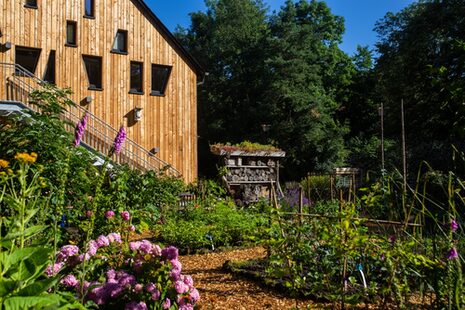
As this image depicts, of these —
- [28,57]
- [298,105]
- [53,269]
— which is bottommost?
[53,269]

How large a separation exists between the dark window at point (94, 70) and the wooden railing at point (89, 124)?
134 cm

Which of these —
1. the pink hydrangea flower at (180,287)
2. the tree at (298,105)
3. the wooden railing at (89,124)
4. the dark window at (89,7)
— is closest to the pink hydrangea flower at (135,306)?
the pink hydrangea flower at (180,287)

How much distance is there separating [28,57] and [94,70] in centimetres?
215

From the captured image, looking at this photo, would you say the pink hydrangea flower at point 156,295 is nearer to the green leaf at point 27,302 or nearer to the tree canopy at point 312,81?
the green leaf at point 27,302

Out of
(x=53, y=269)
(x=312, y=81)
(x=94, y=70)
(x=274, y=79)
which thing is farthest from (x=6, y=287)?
(x=312, y=81)

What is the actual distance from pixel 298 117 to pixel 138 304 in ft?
85.3

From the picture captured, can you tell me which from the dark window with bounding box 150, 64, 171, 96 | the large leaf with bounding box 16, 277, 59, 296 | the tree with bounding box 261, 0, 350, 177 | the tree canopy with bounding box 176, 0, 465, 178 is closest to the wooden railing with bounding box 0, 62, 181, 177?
the dark window with bounding box 150, 64, 171, 96

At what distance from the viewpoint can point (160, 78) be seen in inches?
696

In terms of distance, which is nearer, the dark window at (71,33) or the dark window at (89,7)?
the dark window at (71,33)

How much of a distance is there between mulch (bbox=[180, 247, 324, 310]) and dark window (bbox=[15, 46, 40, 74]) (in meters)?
11.3

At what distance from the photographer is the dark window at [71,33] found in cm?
1608

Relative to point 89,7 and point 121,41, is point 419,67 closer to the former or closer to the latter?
point 121,41

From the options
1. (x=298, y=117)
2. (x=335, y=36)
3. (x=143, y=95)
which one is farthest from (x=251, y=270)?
(x=335, y=36)

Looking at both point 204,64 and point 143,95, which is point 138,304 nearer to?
point 143,95
